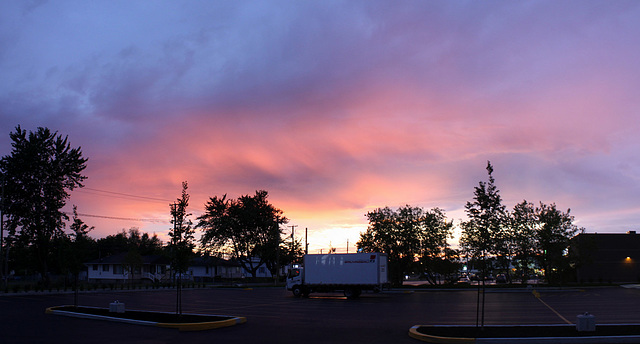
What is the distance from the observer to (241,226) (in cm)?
8381

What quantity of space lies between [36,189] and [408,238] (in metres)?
43.7

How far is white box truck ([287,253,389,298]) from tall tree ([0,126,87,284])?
1254 inches

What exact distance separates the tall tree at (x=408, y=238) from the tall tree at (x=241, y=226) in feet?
93.6

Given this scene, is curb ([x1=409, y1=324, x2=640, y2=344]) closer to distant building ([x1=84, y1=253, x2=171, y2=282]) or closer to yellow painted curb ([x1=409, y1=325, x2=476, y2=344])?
yellow painted curb ([x1=409, y1=325, x2=476, y2=344])

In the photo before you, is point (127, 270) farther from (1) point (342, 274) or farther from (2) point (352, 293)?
(2) point (352, 293)

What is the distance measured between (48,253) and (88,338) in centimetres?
4908

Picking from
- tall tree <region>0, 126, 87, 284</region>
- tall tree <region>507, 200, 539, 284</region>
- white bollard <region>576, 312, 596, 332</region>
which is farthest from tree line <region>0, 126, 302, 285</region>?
tall tree <region>507, 200, 539, 284</region>

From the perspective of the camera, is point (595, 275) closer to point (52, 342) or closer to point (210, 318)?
point (210, 318)

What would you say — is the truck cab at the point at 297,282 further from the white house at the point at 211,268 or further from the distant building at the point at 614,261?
the white house at the point at 211,268

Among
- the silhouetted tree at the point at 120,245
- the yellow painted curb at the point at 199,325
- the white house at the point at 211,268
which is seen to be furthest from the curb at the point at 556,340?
the silhouetted tree at the point at 120,245

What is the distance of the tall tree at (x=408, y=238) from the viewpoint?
2219 inches

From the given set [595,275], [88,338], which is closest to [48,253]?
[88,338]

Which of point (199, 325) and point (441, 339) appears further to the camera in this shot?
point (199, 325)

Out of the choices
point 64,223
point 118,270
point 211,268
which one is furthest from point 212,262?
point 64,223
